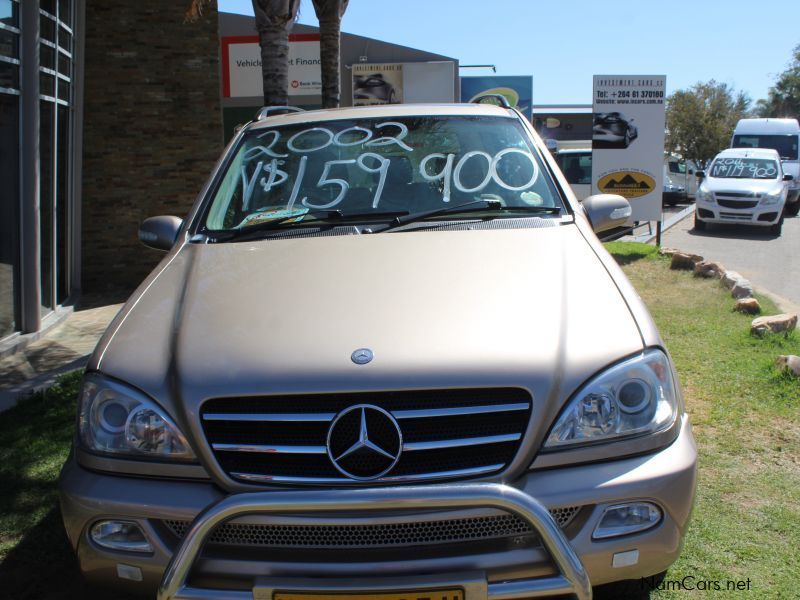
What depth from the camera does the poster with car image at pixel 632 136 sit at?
44.8 ft

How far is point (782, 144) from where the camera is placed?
25.1 m

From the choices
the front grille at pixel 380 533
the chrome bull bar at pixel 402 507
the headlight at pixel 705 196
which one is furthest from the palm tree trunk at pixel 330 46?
the headlight at pixel 705 196

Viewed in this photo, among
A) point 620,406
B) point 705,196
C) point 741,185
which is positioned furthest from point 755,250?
point 620,406

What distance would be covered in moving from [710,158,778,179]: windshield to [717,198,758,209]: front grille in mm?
1498

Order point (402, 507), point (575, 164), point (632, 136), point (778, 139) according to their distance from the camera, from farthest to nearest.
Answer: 1. point (778, 139)
2. point (575, 164)
3. point (632, 136)
4. point (402, 507)

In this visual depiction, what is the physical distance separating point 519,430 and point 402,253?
1049 millimetres

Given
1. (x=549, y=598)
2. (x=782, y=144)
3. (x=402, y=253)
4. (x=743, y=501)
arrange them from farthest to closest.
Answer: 1. (x=782, y=144)
2. (x=743, y=501)
3. (x=402, y=253)
4. (x=549, y=598)

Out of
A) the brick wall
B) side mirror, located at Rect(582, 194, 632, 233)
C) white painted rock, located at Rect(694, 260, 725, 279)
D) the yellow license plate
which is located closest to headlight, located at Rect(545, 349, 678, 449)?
the yellow license plate

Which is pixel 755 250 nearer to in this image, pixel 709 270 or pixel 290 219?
→ pixel 709 270

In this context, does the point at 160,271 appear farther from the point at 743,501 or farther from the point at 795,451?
the point at 795,451

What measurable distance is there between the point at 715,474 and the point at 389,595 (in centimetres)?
264

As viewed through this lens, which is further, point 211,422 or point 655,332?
point 655,332

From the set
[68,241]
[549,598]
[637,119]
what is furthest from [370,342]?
[637,119]

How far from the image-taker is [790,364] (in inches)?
225
